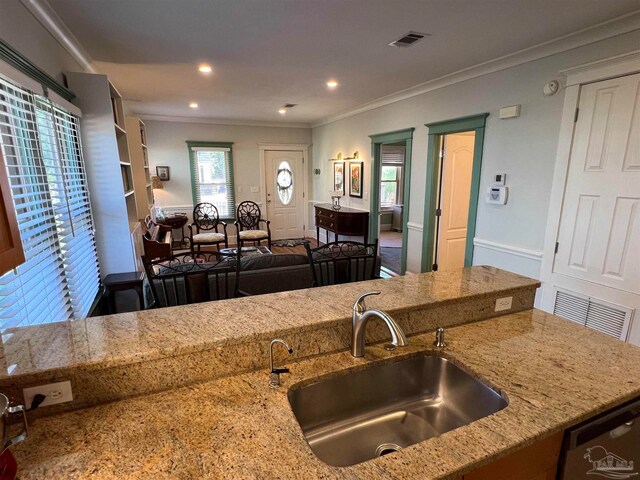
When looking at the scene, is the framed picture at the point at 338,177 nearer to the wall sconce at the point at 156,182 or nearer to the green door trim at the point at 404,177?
the green door trim at the point at 404,177

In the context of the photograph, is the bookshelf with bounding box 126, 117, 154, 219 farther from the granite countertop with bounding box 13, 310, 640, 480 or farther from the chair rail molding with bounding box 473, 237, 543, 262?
the chair rail molding with bounding box 473, 237, 543, 262

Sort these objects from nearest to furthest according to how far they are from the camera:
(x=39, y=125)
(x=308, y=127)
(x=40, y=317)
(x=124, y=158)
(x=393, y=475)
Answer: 1. (x=393, y=475)
2. (x=40, y=317)
3. (x=39, y=125)
4. (x=124, y=158)
5. (x=308, y=127)

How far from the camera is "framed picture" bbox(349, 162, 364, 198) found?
5.49m

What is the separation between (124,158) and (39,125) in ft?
4.67

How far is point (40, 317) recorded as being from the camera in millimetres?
1625

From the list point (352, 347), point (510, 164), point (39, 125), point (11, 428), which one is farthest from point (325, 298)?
point (510, 164)

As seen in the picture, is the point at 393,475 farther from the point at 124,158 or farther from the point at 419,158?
the point at 419,158

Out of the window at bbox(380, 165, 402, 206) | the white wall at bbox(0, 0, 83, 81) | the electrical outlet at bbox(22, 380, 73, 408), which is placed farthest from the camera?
the window at bbox(380, 165, 402, 206)

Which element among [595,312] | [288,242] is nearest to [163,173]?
[288,242]

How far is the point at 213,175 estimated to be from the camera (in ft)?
21.9

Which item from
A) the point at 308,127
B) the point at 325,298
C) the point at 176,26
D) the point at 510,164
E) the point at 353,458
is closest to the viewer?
the point at 353,458

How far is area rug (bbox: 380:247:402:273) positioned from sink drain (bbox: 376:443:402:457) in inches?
157

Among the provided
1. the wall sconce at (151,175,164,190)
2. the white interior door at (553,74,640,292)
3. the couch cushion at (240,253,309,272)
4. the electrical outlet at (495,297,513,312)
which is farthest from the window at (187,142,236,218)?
the electrical outlet at (495,297,513,312)

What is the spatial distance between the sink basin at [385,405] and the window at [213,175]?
241 inches
